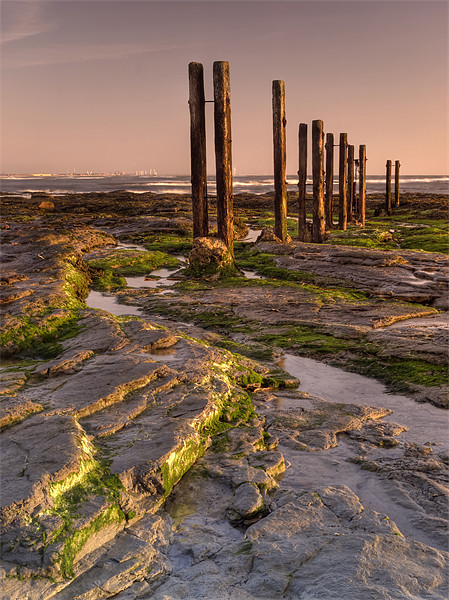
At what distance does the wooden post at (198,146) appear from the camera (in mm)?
12844

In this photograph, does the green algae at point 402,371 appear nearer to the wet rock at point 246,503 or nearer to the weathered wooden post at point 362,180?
the wet rock at point 246,503

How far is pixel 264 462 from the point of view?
4.01 metres

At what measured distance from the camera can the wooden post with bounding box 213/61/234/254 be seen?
1238 centimetres

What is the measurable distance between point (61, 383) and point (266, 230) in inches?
520

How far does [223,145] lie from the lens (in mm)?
12883

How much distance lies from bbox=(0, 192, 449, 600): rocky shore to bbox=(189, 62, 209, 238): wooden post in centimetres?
538

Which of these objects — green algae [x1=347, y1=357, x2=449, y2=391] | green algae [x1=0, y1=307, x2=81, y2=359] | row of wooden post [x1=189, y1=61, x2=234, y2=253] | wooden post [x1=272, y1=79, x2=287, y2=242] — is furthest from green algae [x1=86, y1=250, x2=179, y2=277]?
green algae [x1=347, y1=357, x2=449, y2=391]

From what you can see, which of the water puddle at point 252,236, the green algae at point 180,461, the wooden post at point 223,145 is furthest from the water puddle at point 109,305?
the water puddle at point 252,236

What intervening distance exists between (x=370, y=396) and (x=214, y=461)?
2.37 meters

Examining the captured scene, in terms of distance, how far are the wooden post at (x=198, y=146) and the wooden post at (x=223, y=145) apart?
0.44 meters

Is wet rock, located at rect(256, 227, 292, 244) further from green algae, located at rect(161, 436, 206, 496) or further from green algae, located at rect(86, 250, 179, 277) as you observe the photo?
green algae, located at rect(161, 436, 206, 496)

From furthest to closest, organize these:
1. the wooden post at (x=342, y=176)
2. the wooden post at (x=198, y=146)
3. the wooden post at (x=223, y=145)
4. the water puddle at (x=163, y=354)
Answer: the wooden post at (x=342, y=176) < the wooden post at (x=198, y=146) < the wooden post at (x=223, y=145) < the water puddle at (x=163, y=354)

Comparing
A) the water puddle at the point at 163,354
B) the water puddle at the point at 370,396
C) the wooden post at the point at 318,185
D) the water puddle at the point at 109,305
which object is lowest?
the water puddle at the point at 370,396

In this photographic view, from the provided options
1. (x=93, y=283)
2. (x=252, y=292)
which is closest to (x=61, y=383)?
(x=252, y=292)
